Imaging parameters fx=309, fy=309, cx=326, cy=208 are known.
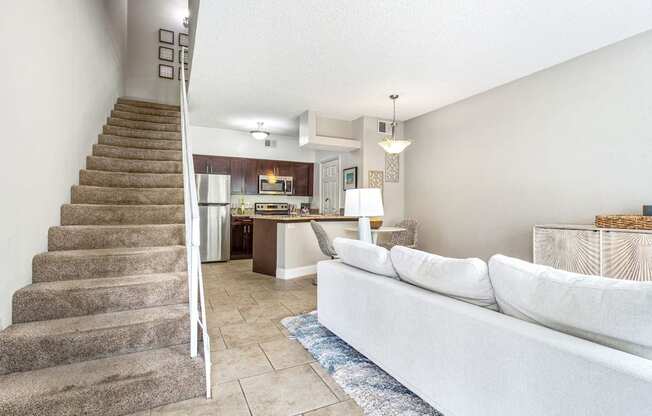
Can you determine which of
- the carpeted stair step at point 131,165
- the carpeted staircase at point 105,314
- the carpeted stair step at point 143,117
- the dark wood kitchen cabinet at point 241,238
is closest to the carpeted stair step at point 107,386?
the carpeted staircase at point 105,314

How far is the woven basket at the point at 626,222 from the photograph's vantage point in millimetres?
2531

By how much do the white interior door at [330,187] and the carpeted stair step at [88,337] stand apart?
15.8 ft

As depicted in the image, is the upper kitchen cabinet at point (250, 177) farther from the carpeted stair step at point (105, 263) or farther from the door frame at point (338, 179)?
the carpeted stair step at point (105, 263)

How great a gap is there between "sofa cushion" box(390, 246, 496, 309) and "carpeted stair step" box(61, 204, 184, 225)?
2.26 meters

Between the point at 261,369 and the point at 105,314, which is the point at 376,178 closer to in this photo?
the point at 261,369

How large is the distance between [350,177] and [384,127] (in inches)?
44.4

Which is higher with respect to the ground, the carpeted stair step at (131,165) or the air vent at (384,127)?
the air vent at (384,127)

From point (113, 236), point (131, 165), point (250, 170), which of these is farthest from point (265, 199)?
point (113, 236)

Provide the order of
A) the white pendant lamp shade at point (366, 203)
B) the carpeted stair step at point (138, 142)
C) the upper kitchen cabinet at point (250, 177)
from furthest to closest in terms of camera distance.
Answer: the upper kitchen cabinet at point (250, 177) → the carpeted stair step at point (138, 142) → the white pendant lamp shade at point (366, 203)

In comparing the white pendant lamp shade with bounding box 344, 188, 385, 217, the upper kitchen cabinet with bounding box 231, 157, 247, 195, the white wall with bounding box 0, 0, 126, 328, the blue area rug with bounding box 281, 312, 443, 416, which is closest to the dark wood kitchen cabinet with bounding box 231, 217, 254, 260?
the upper kitchen cabinet with bounding box 231, 157, 247, 195

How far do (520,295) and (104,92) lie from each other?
5.18 m

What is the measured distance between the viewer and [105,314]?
2031mm

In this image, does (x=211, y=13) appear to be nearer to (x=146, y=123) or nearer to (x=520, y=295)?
(x=146, y=123)

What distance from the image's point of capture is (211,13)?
2744 mm
